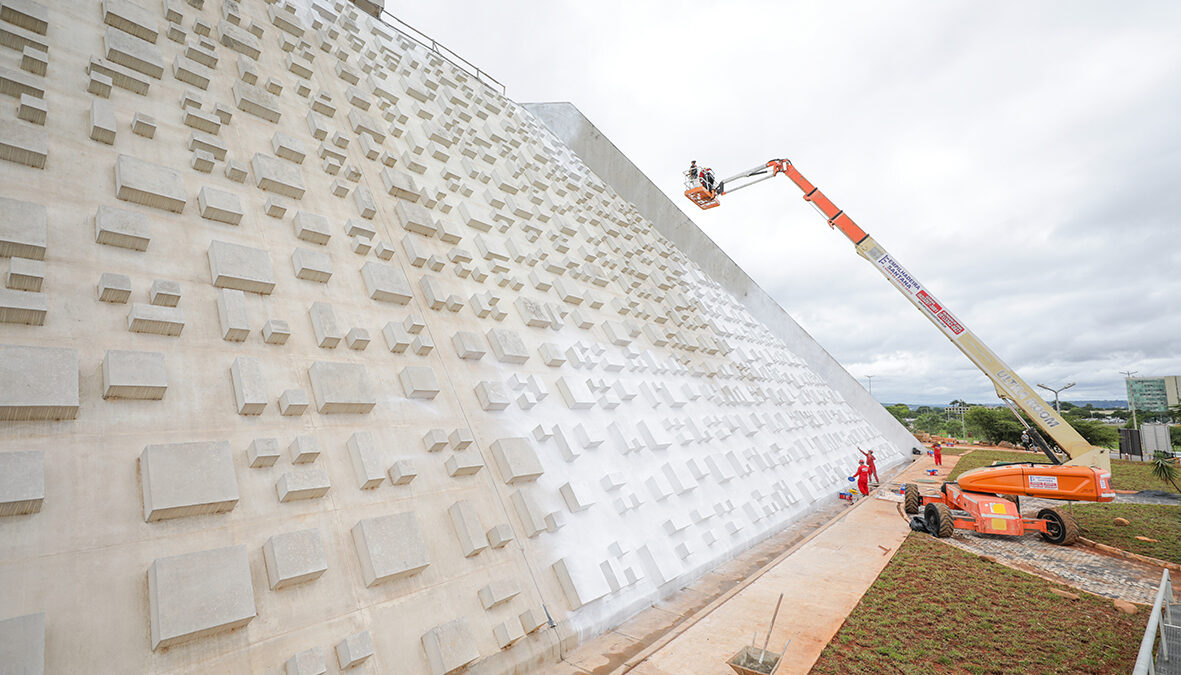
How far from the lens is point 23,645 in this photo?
2260 mm

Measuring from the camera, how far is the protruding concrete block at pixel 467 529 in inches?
159

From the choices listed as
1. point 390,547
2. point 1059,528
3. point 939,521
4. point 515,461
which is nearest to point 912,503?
point 939,521

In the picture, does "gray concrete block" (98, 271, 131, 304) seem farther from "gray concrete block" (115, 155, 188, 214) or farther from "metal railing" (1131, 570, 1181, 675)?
"metal railing" (1131, 570, 1181, 675)

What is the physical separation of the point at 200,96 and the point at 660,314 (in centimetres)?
748

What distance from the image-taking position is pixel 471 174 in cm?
794

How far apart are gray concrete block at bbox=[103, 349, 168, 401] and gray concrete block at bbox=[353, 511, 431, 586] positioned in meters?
1.53

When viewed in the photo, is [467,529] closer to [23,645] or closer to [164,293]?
[23,645]

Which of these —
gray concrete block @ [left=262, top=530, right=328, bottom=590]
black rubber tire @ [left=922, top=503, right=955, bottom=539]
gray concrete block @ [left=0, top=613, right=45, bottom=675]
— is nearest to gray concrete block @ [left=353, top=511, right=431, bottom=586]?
gray concrete block @ [left=262, top=530, right=328, bottom=590]

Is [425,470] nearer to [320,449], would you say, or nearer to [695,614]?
[320,449]

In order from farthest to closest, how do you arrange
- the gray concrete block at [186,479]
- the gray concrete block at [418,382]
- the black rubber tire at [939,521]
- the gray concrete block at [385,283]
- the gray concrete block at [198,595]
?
the black rubber tire at [939,521]
the gray concrete block at [385,283]
the gray concrete block at [418,382]
the gray concrete block at [186,479]
the gray concrete block at [198,595]

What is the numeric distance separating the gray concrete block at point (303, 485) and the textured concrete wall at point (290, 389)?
0.02 metres

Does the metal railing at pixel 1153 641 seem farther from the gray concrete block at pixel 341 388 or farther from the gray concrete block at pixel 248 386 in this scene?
the gray concrete block at pixel 248 386

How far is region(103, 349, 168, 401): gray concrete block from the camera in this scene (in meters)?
3.06

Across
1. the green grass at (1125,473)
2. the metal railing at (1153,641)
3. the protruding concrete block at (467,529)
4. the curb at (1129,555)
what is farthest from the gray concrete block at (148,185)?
the green grass at (1125,473)
